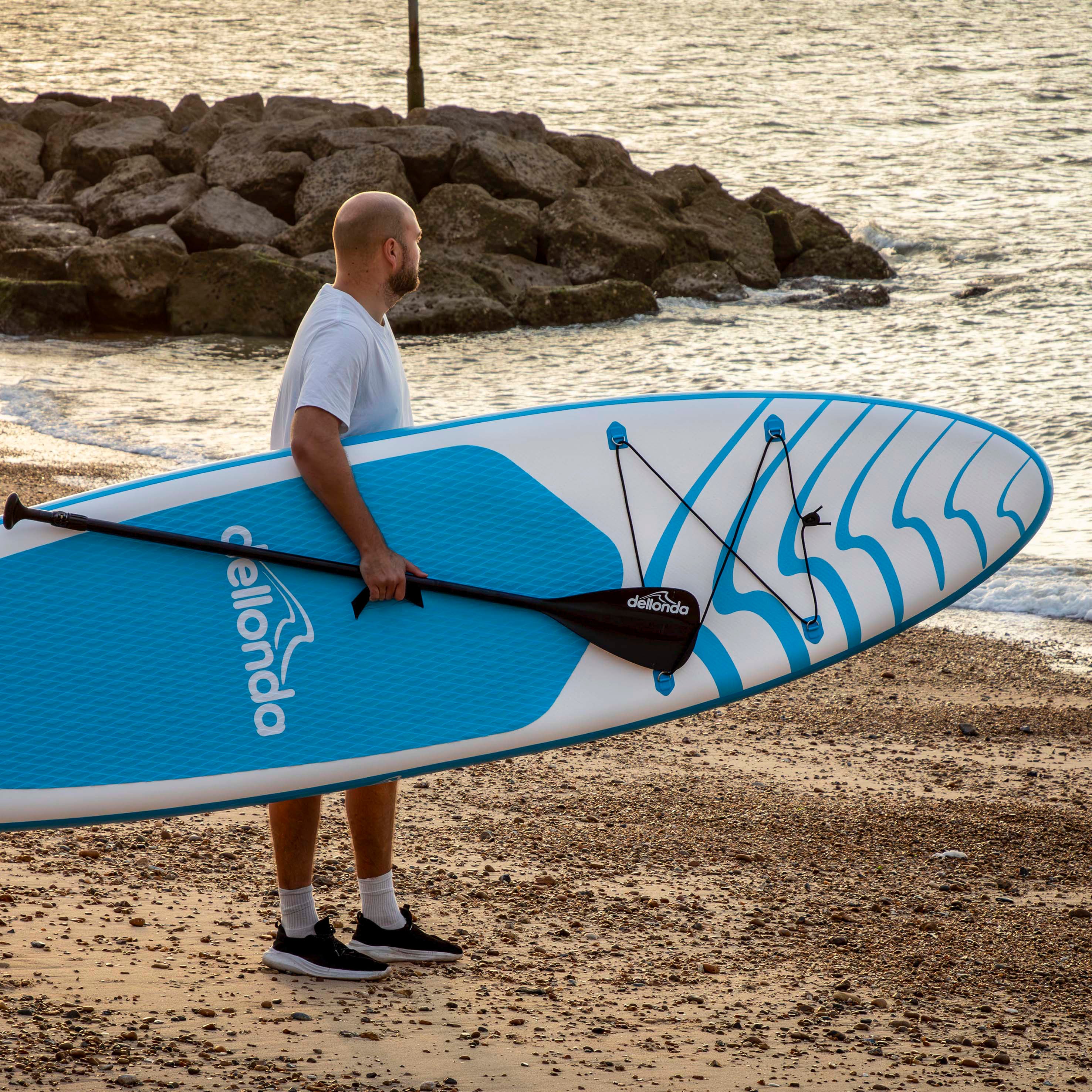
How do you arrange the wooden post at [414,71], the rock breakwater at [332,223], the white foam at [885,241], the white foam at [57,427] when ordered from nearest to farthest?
the white foam at [57,427] → the rock breakwater at [332,223] → the white foam at [885,241] → the wooden post at [414,71]

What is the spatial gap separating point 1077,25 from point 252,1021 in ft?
132

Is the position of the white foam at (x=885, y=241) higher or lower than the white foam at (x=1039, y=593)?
higher

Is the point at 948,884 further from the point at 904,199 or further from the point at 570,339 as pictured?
the point at 904,199

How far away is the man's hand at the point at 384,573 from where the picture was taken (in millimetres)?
2375

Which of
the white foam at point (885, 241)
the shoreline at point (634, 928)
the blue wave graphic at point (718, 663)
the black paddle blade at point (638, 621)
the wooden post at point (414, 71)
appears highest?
the wooden post at point (414, 71)

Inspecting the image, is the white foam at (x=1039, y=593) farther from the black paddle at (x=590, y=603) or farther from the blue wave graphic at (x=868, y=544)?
the black paddle at (x=590, y=603)

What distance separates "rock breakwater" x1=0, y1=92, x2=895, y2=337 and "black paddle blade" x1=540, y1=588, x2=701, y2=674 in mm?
10359

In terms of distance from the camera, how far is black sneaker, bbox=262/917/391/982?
95.1 inches

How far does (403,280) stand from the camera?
7.90 ft

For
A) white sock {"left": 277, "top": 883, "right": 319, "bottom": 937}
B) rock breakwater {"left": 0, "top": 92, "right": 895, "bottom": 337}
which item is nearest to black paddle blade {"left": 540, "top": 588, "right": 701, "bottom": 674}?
white sock {"left": 277, "top": 883, "right": 319, "bottom": 937}

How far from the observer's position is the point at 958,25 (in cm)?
3766

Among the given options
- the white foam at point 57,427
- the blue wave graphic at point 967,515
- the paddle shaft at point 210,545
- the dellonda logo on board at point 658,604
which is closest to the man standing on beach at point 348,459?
the paddle shaft at point 210,545

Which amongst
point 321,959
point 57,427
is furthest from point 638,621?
point 57,427

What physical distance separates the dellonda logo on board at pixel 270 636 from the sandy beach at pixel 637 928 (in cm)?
51
